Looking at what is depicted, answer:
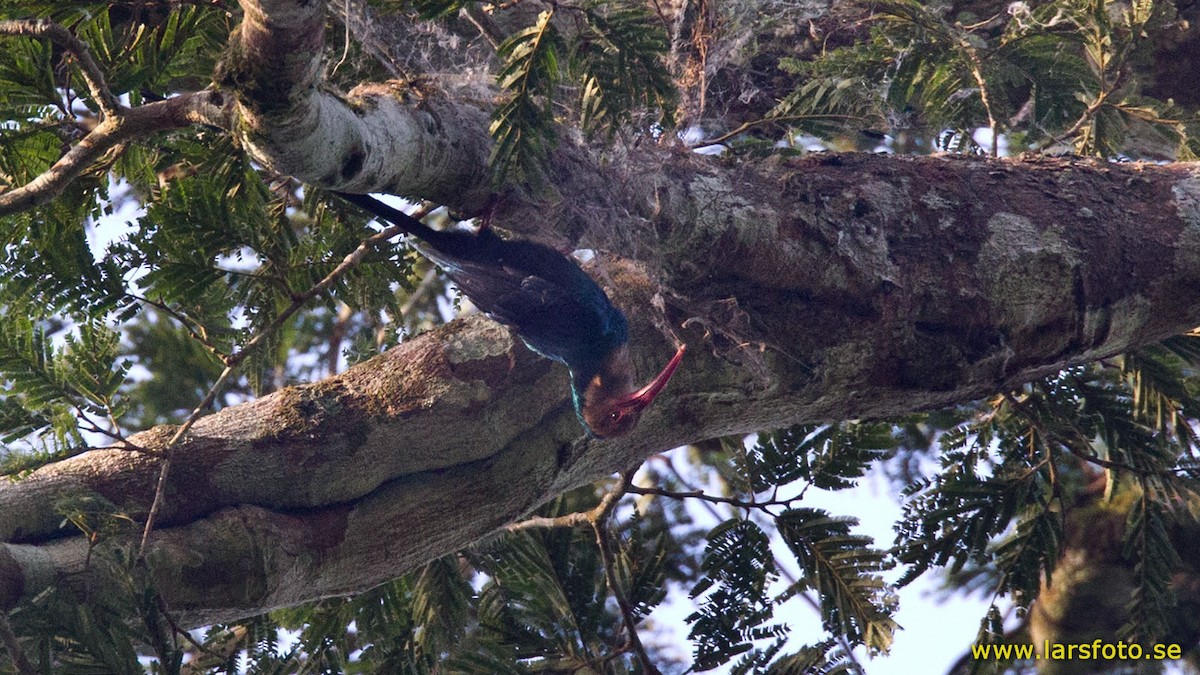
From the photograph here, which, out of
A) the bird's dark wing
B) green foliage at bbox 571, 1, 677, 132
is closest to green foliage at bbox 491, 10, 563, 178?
green foliage at bbox 571, 1, 677, 132

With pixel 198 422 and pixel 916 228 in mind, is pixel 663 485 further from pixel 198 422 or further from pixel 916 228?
pixel 198 422

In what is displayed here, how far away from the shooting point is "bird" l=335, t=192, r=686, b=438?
3248 millimetres

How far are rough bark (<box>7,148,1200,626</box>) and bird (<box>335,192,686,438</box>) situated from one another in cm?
7

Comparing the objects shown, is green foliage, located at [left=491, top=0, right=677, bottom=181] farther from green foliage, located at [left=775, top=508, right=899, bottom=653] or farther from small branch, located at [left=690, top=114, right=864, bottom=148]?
green foliage, located at [left=775, top=508, right=899, bottom=653]

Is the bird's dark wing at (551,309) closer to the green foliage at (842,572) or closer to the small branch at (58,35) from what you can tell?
the green foliage at (842,572)

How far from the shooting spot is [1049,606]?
418 cm

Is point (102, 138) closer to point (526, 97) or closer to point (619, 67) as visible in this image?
point (526, 97)

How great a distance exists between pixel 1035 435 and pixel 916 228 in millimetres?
1277

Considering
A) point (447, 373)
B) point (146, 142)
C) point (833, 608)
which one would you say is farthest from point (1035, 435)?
point (146, 142)

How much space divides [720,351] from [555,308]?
54 centimetres

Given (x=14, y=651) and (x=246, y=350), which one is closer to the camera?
(x=14, y=651)

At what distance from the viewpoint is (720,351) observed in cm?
328

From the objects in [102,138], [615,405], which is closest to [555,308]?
[615,405]

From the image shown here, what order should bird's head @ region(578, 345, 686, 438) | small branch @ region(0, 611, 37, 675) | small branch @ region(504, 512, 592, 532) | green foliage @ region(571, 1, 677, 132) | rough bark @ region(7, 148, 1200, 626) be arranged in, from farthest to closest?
small branch @ region(504, 512, 592, 532), bird's head @ region(578, 345, 686, 438), rough bark @ region(7, 148, 1200, 626), green foliage @ region(571, 1, 677, 132), small branch @ region(0, 611, 37, 675)
